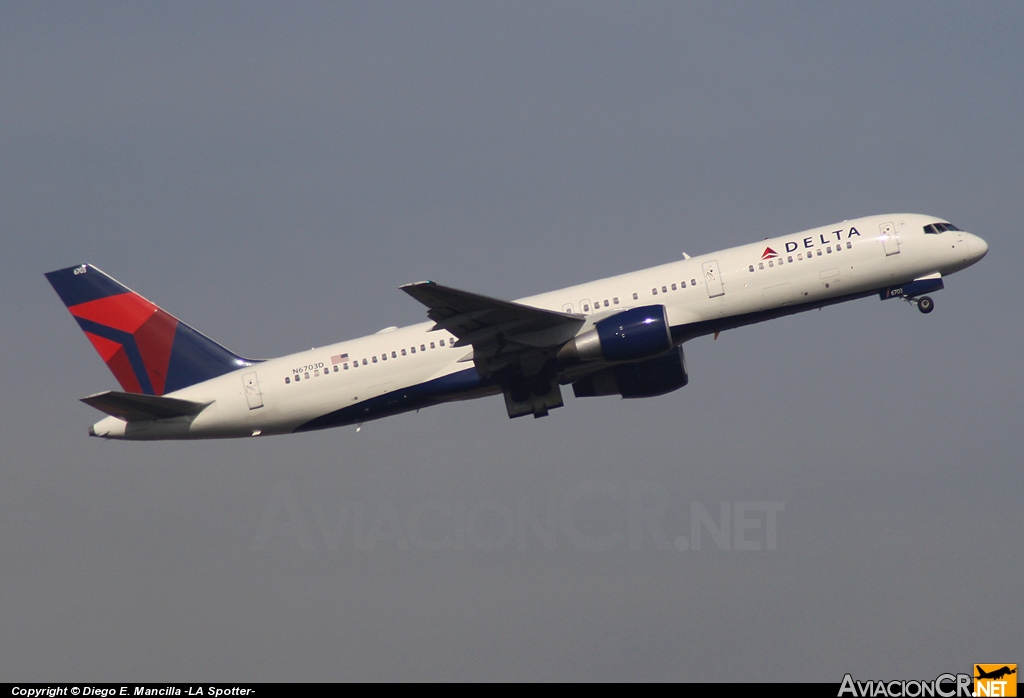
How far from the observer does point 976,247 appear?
161 ft

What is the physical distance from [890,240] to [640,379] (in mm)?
11762

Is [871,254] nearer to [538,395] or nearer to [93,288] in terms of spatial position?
[538,395]

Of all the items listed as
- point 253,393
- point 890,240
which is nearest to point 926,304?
point 890,240

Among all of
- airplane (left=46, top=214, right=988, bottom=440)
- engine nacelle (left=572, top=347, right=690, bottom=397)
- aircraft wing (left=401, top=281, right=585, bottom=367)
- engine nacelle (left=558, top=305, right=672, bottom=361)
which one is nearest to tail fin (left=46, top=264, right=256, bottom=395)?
airplane (left=46, top=214, right=988, bottom=440)

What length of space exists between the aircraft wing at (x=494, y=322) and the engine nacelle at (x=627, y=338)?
0.79 m

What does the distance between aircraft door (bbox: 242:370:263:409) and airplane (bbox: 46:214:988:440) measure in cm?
5

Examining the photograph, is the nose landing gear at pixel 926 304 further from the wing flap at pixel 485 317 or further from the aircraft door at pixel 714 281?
the wing flap at pixel 485 317

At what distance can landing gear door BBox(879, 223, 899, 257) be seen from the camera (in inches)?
1896

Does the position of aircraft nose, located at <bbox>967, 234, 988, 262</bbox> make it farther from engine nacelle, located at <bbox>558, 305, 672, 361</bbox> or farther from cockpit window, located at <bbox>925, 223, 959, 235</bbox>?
engine nacelle, located at <bbox>558, 305, 672, 361</bbox>

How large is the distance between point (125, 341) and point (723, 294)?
84.7ft

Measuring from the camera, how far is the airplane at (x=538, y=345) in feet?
157

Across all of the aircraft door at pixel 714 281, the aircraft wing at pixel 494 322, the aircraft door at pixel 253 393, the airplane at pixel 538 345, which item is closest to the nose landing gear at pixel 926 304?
the airplane at pixel 538 345

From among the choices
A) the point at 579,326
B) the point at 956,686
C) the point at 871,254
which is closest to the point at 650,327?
the point at 579,326

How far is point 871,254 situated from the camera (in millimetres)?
48125
